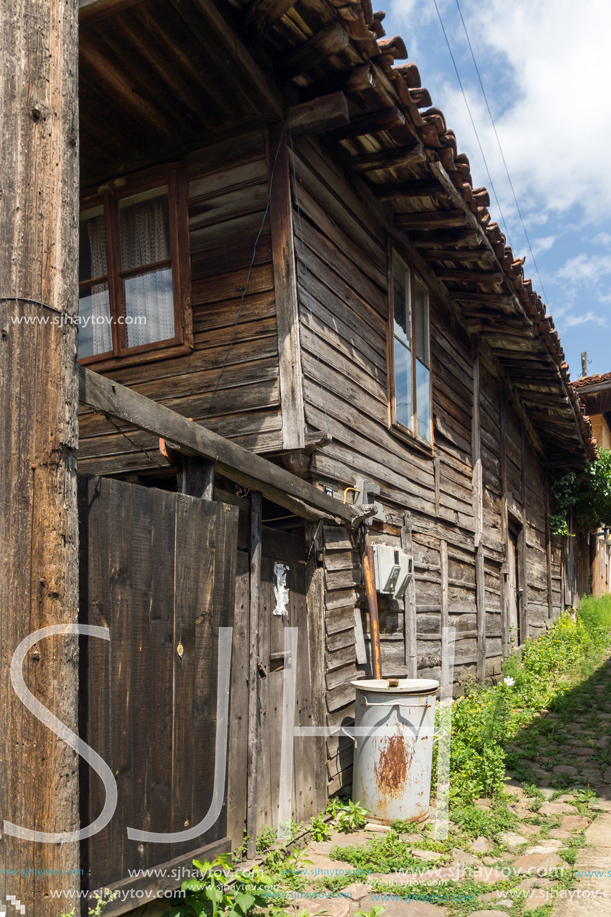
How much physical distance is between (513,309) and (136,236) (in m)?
4.32

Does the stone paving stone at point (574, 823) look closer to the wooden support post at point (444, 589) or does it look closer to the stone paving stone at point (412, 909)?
the stone paving stone at point (412, 909)

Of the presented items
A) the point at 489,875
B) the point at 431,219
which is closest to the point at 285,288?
the point at 431,219

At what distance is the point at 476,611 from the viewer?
9.06 meters

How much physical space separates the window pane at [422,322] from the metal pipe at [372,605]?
2.77 metres

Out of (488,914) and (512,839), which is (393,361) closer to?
(512,839)

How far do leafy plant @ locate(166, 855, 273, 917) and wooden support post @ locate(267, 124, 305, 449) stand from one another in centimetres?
249

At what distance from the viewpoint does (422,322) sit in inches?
304

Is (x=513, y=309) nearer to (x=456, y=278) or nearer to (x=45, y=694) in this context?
(x=456, y=278)

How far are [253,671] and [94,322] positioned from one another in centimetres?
334

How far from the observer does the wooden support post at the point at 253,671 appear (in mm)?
3756

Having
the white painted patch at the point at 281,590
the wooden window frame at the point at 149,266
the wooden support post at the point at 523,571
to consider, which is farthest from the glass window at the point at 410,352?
the wooden support post at the point at 523,571

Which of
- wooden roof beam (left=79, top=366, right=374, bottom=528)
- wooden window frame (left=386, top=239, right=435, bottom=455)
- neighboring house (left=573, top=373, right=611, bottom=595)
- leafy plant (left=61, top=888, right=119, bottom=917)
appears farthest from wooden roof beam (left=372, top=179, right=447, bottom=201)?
neighboring house (left=573, top=373, right=611, bottom=595)

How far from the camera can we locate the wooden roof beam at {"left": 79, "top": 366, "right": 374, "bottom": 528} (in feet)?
8.99

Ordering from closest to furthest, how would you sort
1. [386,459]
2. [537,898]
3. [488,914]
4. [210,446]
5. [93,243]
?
[210,446] → [488,914] → [537,898] → [93,243] → [386,459]
